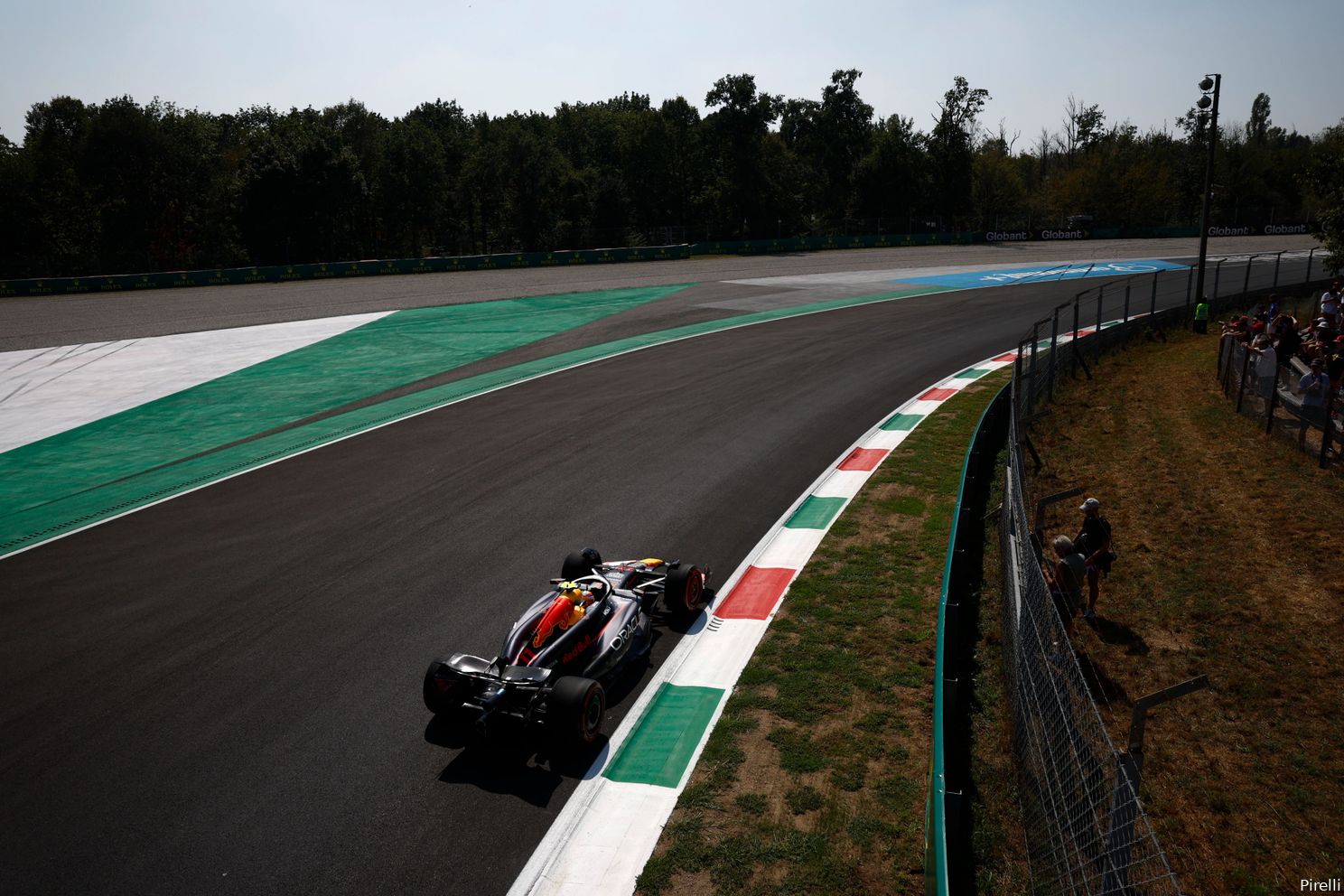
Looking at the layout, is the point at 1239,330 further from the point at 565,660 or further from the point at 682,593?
the point at 565,660

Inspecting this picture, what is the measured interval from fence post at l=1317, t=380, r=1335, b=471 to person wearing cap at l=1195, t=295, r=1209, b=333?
43.3 feet

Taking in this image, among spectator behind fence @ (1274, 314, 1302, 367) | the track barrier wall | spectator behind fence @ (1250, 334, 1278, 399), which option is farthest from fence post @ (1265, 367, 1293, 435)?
the track barrier wall

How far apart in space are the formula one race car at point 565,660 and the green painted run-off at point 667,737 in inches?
14.8

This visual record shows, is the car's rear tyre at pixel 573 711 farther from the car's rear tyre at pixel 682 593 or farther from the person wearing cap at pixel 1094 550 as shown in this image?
the person wearing cap at pixel 1094 550

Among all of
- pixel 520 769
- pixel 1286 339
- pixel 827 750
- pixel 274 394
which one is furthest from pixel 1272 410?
pixel 274 394

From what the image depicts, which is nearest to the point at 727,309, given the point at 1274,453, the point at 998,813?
the point at 1274,453

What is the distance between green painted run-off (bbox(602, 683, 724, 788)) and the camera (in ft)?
21.9

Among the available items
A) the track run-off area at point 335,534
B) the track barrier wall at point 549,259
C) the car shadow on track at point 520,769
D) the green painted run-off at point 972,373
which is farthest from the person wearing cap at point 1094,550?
the track barrier wall at point 549,259

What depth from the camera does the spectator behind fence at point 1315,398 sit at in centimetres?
1402

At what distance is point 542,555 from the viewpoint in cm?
1078

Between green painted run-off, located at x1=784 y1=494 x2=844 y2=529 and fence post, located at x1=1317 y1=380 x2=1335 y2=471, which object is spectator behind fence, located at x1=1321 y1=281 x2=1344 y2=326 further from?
green painted run-off, located at x1=784 y1=494 x2=844 y2=529

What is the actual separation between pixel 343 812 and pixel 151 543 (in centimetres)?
731

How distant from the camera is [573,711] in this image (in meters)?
6.76

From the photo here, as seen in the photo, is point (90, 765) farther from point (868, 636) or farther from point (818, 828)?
point (868, 636)
